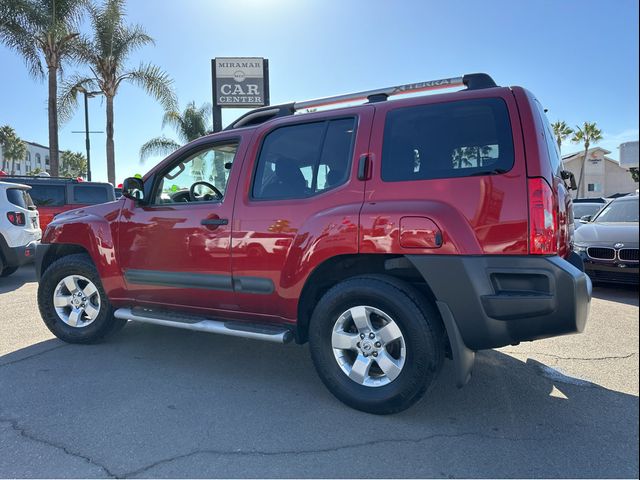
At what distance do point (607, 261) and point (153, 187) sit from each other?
5.62 meters

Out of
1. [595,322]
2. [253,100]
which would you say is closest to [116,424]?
[595,322]

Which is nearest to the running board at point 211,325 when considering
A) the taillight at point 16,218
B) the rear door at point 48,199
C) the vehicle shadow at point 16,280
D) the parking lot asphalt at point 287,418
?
the parking lot asphalt at point 287,418

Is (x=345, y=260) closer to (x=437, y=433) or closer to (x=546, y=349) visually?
(x=437, y=433)

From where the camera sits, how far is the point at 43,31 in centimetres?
1515

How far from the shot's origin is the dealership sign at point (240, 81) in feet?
38.3

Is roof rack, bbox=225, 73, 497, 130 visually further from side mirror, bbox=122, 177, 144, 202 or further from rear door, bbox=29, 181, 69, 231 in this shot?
rear door, bbox=29, 181, 69, 231

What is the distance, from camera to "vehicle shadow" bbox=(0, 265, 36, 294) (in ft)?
24.8

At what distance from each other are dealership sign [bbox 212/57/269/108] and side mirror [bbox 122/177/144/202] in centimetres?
849

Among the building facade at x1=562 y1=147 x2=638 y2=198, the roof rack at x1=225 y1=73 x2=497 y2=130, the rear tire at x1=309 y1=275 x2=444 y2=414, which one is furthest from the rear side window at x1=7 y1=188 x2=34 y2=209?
the building facade at x1=562 y1=147 x2=638 y2=198

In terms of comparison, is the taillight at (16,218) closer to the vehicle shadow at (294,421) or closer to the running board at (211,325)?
the vehicle shadow at (294,421)

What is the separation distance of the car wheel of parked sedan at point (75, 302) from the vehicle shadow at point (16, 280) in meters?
3.66

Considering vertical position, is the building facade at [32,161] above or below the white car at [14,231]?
above

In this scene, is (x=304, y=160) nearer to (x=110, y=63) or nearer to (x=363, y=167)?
(x=363, y=167)

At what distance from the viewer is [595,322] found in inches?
199
